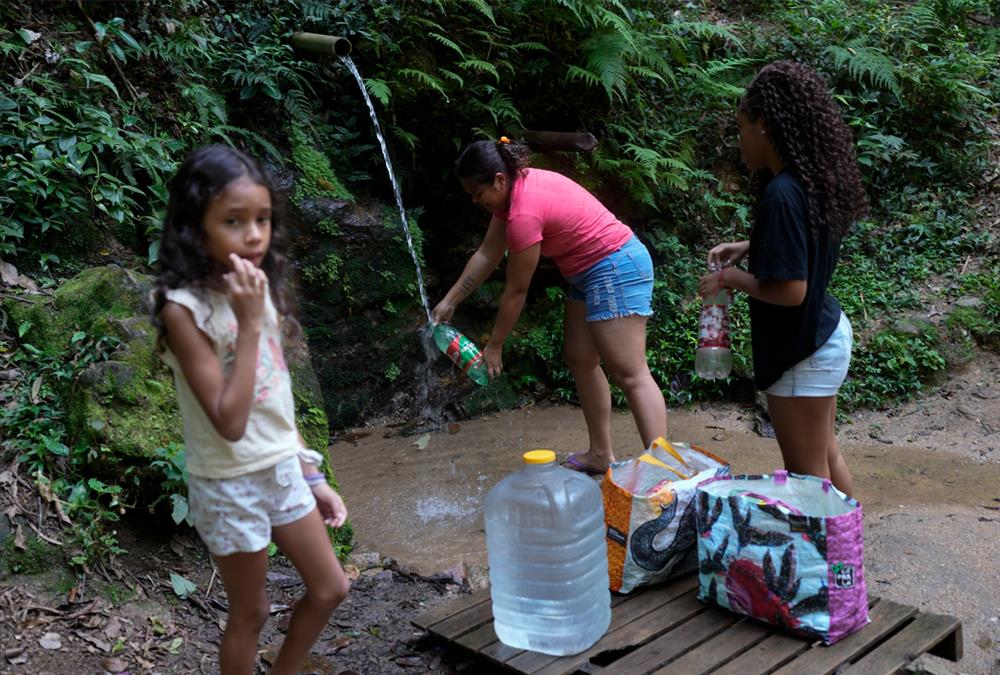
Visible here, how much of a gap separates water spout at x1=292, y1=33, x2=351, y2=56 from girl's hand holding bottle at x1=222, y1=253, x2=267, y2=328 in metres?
4.15

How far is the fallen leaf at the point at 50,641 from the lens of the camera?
2654 mm

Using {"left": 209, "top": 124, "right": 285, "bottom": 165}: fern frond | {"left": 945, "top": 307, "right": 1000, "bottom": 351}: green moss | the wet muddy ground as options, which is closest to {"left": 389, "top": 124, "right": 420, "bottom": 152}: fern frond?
{"left": 209, "top": 124, "right": 285, "bottom": 165}: fern frond

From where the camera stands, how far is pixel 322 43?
5.68m

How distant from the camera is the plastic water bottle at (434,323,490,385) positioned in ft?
13.6

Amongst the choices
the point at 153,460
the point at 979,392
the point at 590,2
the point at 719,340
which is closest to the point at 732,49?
the point at 590,2

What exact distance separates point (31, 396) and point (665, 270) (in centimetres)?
466

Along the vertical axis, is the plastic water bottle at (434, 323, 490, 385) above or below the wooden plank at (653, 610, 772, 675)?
above

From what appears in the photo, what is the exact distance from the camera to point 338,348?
223 inches

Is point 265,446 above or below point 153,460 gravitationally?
above

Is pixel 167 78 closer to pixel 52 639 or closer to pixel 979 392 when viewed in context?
pixel 52 639

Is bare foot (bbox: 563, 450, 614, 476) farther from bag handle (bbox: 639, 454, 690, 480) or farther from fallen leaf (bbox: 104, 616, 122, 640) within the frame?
fallen leaf (bbox: 104, 616, 122, 640)

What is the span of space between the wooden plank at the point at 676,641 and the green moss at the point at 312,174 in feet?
12.4

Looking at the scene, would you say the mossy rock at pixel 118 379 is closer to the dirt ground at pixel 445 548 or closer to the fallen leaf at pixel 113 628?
the dirt ground at pixel 445 548

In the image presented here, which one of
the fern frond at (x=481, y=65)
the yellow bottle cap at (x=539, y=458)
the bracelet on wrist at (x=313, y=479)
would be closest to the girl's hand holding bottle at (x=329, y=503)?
the bracelet on wrist at (x=313, y=479)
